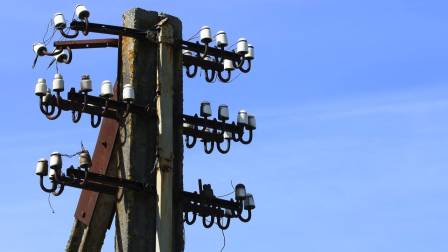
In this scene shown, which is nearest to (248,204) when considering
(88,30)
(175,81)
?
(175,81)

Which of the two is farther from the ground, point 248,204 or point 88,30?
point 88,30

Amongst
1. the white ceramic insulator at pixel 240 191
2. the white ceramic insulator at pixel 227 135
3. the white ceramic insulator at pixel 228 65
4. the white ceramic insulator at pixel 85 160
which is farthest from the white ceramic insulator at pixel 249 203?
the white ceramic insulator at pixel 85 160

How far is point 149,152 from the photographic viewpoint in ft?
62.6

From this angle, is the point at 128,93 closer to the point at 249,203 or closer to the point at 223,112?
the point at 223,112

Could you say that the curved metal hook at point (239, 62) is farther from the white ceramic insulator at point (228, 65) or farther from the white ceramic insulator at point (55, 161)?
the white ceramic insulator at point (55, 161)

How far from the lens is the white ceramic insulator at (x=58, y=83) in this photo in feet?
60.5

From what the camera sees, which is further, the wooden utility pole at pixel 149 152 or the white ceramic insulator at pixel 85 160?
the wooden utility pole at pixel 149 152

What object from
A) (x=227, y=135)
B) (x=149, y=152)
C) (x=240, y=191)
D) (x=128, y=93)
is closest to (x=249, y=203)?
(x=240, y=191)

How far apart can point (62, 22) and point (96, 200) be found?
99.5 inches

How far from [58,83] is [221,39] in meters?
2.57

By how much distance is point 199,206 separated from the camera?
63.9 ft

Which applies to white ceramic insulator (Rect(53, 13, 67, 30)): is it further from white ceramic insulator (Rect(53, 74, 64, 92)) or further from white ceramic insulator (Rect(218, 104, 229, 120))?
white ceramic insulator (Rect(218, 104, 229, 120))

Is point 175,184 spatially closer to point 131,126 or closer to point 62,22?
point 131,126

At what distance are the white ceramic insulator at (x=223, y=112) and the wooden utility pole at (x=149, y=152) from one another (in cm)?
59
